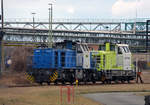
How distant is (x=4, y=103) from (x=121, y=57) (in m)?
15.5

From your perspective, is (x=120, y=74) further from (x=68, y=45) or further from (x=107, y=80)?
(x=68, y=45)

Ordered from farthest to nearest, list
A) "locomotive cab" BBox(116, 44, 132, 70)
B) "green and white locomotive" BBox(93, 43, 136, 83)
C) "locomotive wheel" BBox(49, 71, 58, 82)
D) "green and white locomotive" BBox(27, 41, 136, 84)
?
"locomotive cab" BBox(116, 44, 132, 70), "green and white locomotive" BBox(93, 43, 136, 83), "green and white locomotive" BBox(27, 41, 136, 84), "locomotive wheel" BBox(49, 71, 58, 82)

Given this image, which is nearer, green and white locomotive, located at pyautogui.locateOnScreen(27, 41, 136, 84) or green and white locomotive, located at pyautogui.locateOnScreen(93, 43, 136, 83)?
green and white locomotive, located at pyautogui.locateOnScreen(27, 41, 136, 84)

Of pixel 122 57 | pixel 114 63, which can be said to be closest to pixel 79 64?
pixel 114 63

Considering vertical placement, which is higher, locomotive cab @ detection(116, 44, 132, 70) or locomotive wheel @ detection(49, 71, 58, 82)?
locomotive cab @ detection(116, 44, 132, 70)

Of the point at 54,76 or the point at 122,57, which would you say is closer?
the point at 54,76

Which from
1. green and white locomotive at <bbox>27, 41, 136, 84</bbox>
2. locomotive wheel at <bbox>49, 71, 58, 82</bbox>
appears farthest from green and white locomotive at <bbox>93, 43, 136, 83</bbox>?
locomotive wheel at <bbox>49, 71, 58, 82</bbox>

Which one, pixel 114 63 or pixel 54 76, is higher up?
pixel 114 63

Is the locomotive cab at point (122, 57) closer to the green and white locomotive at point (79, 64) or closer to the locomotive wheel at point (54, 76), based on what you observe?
the green and white locomotive at point (79, 64)

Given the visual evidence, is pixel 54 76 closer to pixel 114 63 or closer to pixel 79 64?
pixel 79 64

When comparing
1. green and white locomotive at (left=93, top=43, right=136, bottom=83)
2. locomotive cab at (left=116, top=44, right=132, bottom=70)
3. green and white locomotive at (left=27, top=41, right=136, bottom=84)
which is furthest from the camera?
locomotive cab at (left=116, top=44, right=132, bottom=70)

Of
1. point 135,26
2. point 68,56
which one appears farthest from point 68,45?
point 135,26

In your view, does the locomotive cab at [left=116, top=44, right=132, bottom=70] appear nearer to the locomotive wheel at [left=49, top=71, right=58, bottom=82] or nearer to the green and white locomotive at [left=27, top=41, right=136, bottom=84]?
the green and white locomotive at [left=27, top=41, right=136, bottom=84]

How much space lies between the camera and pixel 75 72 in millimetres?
25062
